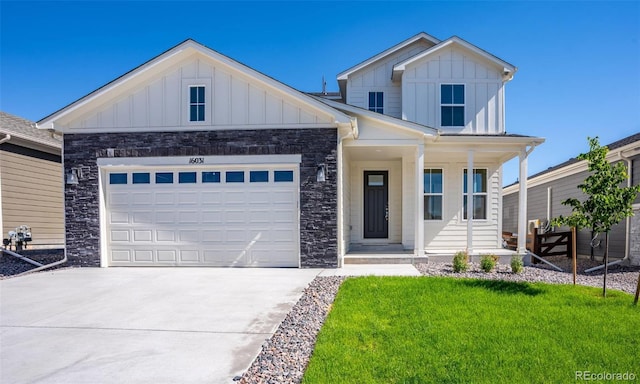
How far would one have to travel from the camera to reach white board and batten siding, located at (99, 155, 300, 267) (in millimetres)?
8703

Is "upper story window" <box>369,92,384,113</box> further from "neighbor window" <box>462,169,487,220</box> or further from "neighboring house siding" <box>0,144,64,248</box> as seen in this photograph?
"neighboring house siding" <box>0,144,64,248</box>

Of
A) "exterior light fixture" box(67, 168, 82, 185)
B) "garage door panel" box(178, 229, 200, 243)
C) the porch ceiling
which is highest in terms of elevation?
the porch ceiling

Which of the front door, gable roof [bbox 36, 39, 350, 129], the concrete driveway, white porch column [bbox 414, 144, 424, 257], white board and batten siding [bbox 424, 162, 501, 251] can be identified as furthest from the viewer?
the front door

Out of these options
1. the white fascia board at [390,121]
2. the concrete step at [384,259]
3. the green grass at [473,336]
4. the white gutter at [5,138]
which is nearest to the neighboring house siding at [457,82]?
the white fascia board at [390,121]

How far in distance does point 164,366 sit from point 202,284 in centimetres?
371

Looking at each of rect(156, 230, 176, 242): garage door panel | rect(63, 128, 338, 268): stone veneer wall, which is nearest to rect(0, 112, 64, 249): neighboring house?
rect(63, 128, 338, 268): stone veneer wall

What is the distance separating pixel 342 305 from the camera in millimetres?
5168

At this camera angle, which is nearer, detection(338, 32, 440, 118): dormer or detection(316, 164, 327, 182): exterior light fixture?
detection(316, 164, 327, 182): exterior light fixture

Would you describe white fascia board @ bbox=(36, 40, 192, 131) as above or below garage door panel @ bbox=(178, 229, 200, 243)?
above

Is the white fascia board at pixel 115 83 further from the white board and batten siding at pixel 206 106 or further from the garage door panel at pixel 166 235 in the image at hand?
the garage door panel at pixel 166 235

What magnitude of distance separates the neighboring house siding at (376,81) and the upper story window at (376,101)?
0.33 ft

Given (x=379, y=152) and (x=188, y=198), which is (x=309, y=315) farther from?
(x=379, y=152)

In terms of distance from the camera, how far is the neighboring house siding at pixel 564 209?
10745mm

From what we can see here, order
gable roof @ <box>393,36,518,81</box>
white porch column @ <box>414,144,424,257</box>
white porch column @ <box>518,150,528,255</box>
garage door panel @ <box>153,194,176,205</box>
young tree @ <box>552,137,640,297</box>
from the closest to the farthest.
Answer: young tree @ <box>552,137,640,297</box>
garage door panel @ <box>153,194,176,205</box>
white porch column @ <box>414,144,424,257</box>
white porch column @ <box>518,150,528,255</box>
gable roof @ <box>393,36,518,81</box>
